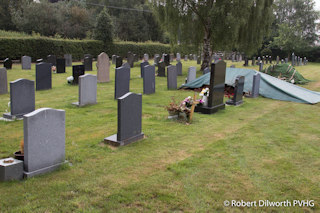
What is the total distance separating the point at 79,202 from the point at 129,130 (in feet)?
8.23

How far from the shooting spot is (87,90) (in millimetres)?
9812

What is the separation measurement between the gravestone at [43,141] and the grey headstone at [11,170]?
9 centimetres

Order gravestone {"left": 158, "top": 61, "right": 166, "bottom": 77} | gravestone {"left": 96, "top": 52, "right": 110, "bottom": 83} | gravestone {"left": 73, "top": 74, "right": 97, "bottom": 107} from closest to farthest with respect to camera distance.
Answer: gravestone {"left": 73, "top": 74, "right": 97, "bottom": 107} → gravestone {"left": 96, "top": 52, "right": 110, "bottom": 83} → gravestone {"left": 158, "top": 61, "right": 166, "bottom": 77}

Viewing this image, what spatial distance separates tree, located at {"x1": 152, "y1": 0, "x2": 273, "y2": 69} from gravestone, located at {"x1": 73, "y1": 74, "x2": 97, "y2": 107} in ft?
36.3

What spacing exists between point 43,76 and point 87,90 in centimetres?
402

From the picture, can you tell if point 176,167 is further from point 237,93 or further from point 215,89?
point 237,93

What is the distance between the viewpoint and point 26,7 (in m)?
40.7

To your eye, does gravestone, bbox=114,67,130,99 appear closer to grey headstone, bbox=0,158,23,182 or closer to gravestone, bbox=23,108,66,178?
gravestone, bbox=23,108,66,178

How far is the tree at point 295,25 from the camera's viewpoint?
4479 centimetres

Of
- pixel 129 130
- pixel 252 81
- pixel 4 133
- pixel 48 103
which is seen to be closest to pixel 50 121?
pixel 129 130

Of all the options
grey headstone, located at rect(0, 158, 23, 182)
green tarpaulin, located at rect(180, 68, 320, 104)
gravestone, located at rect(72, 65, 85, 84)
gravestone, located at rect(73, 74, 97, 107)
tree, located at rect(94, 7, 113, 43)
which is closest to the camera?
grey headstone, located at rect(0, 158, 23, 182)

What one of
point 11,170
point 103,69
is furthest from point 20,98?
point 103,69

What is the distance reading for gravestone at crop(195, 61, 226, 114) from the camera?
920 centimetres

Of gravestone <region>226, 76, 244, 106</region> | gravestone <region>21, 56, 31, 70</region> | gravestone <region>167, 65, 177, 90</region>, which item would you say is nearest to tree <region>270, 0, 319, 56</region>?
gravestone <region>167, 65, 177, 90</region>
